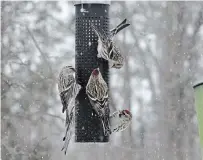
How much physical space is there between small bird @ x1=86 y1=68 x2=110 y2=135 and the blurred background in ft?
22.8

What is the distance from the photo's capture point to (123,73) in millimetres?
10672

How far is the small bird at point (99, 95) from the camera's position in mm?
3225

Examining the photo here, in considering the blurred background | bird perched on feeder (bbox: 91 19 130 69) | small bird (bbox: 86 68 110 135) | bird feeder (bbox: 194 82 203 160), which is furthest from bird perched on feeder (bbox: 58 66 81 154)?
the blurred background

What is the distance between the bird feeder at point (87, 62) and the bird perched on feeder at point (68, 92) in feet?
0.40

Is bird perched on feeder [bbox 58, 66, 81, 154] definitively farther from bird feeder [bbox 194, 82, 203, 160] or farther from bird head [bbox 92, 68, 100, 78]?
bird feeder [bbox 194, 82, 203, 160]

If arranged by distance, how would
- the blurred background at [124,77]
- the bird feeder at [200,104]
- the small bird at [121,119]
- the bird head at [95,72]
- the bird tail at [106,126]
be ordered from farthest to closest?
the blurred background at [124,77], the small bird at [121,119], the bird tail at [106,126], the bird head at [95,72], the bird feeder at [200,104]

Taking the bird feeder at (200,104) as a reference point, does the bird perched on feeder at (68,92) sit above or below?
above

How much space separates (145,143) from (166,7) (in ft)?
8.51

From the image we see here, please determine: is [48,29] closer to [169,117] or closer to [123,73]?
[123,73]

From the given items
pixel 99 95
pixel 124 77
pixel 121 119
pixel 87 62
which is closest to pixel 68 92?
pixel 99 95

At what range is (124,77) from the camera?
1070 centimetres

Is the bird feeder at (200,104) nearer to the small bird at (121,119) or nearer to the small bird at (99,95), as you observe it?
the small bird at (99,95)

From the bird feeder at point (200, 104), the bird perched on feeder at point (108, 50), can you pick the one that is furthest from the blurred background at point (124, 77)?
the bird feeder at point (200, 104)

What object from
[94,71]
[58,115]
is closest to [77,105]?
[94,71]
